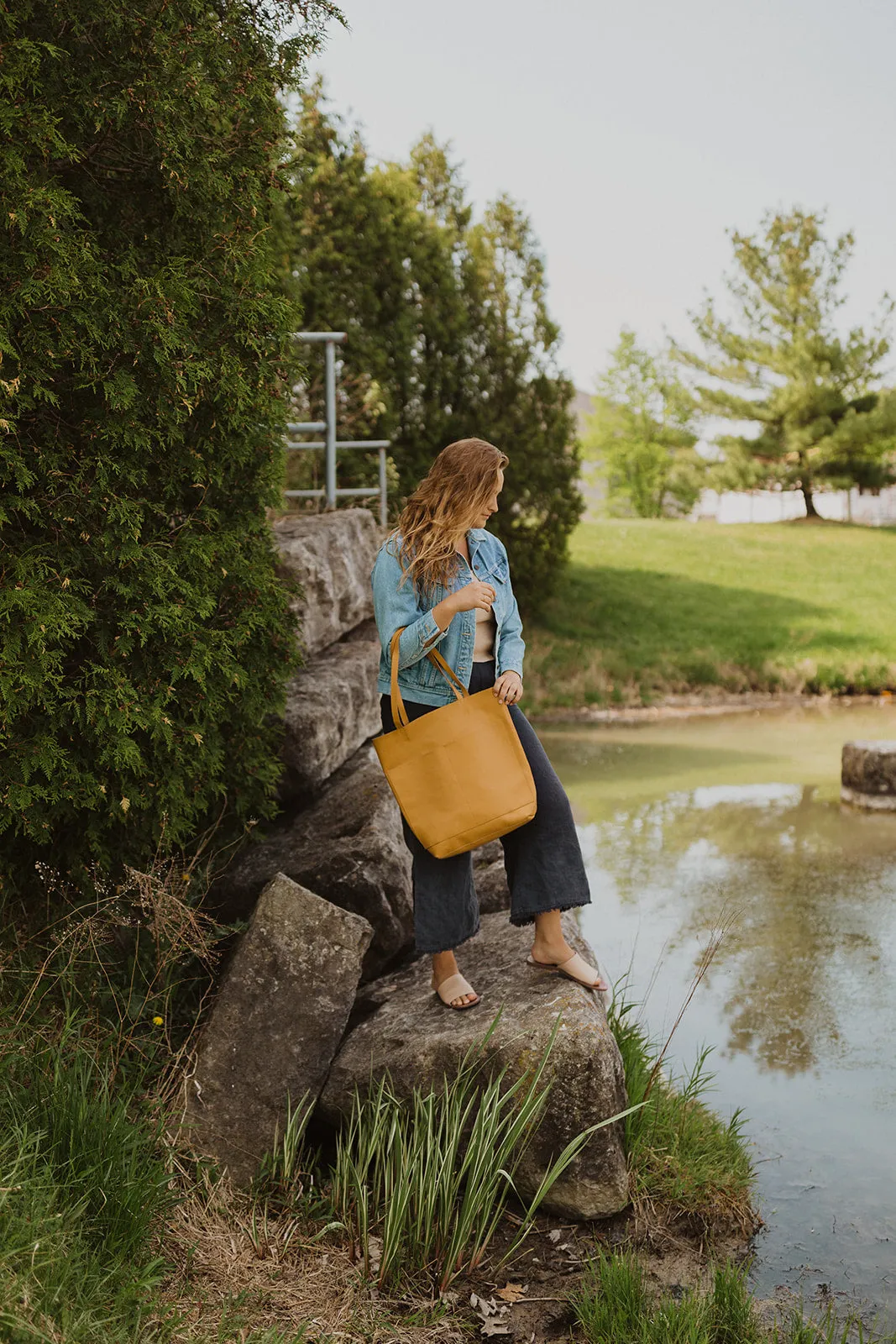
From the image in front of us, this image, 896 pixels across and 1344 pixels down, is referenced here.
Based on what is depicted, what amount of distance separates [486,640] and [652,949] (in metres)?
3.02

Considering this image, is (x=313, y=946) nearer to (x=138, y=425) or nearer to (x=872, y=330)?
(x=138, y=425)

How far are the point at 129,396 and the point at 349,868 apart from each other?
204 centimetres

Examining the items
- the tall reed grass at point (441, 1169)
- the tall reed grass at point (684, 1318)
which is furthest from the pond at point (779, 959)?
the tall reed grass at point (441, 1169)

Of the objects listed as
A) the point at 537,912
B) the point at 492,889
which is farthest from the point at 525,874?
the point at 492,889

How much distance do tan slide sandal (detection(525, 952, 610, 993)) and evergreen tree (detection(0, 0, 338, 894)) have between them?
143cm

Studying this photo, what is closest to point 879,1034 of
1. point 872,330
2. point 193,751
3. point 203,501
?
point 193,751

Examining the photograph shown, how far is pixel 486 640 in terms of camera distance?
13.6ft

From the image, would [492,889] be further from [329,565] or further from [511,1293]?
[329,565]

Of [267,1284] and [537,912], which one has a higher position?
[537,912]

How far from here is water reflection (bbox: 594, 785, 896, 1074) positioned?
5.69 meters

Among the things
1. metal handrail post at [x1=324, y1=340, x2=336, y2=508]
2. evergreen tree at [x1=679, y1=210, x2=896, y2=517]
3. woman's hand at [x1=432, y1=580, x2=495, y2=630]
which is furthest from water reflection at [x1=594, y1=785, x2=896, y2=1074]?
evergreen tree at [x1=679, y1=210, x2=896, y2=517]

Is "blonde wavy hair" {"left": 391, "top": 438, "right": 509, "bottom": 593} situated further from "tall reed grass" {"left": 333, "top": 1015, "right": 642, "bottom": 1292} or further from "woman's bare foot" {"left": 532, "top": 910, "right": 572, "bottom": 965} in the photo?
"tall reed grass" {"left": 333, "top": 1015, "right": 642, "bottom": 1292}

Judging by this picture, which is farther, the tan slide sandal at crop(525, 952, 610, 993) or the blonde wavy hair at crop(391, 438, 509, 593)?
the tan slide sandal at crop(525, 952, 610, 993)

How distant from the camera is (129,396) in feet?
13.3
